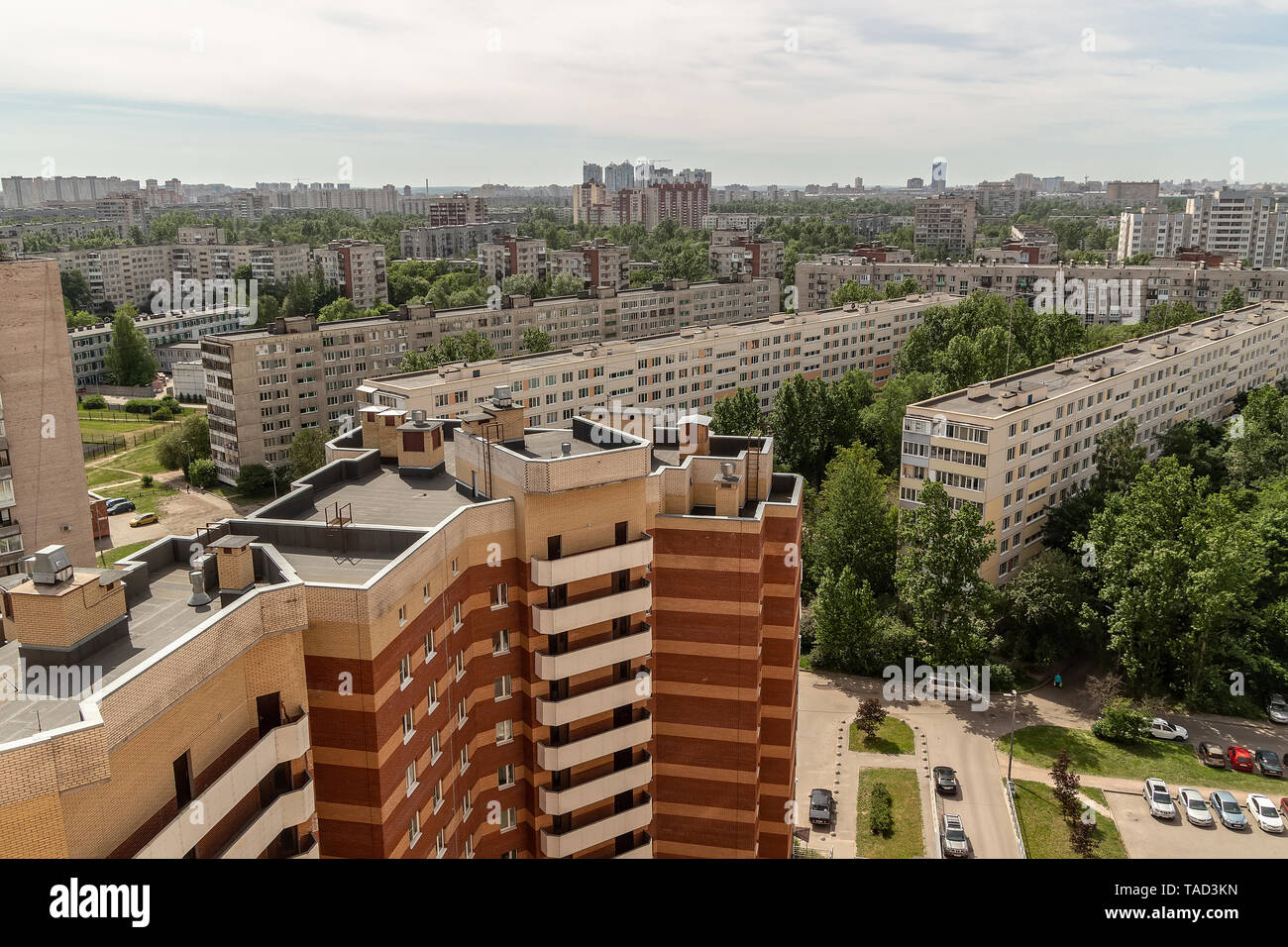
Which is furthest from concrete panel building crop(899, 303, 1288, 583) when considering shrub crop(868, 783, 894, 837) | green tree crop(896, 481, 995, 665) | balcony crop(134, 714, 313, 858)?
balcony crop(134, 714, 313, 858)

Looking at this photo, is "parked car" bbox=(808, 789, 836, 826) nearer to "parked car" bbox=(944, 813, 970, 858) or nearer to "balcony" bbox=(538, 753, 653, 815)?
"parked car" bbox=(944, 813, 970, 858)

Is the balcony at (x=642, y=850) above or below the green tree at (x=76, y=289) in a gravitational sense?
below

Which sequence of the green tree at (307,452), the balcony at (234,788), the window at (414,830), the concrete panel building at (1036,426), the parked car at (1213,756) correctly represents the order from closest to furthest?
the balcony at (234,788) < the window at (414,830) < the parked car at (1213,756) < the concrete panel building at (1036,426) < the green tree at (307,452)

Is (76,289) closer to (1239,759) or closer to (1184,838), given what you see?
(1239,759)

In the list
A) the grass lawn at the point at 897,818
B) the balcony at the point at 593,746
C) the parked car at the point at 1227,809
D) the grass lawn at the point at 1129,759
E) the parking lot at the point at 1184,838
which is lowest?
the grass lawn at the point at 897,818

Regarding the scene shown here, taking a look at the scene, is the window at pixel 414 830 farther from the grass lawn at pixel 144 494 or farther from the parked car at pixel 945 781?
the grass lawn at pixel 144 494

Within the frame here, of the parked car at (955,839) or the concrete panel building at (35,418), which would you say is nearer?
the parked car at (955,839)

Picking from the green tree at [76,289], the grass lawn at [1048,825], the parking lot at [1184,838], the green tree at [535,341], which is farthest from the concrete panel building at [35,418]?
the green tree at [76,289]
